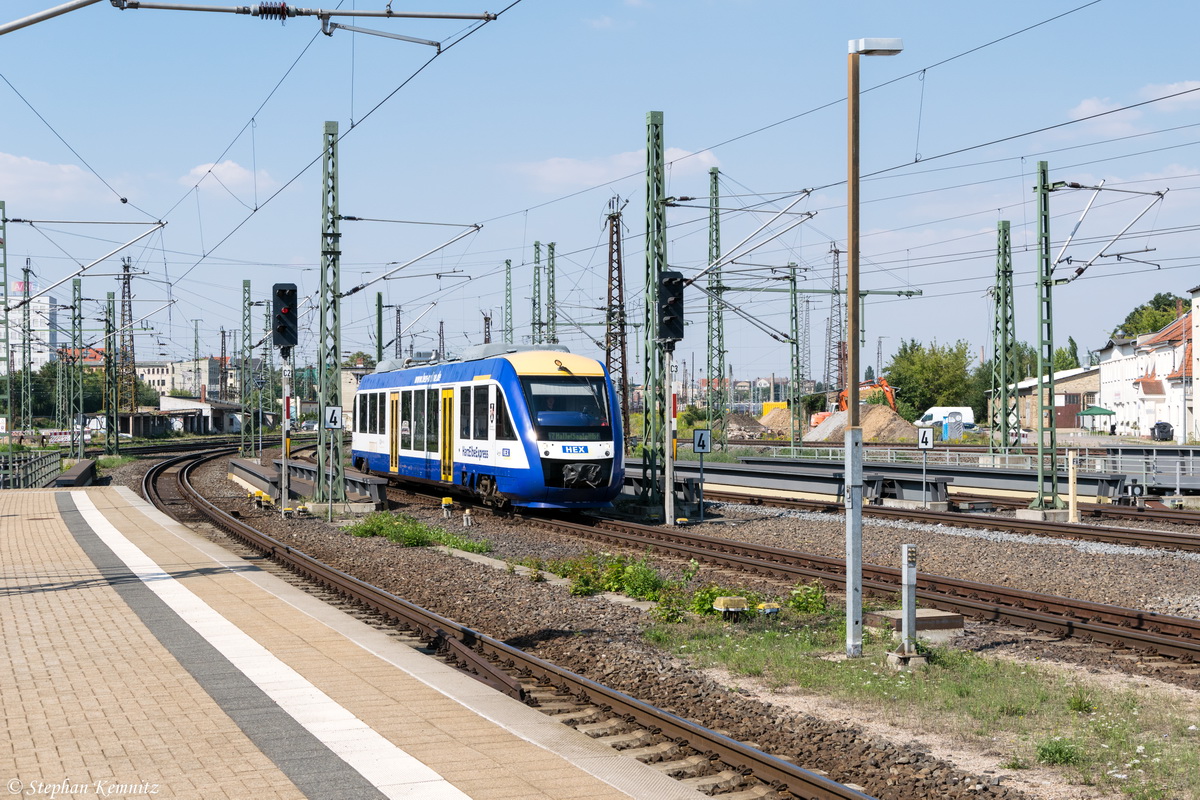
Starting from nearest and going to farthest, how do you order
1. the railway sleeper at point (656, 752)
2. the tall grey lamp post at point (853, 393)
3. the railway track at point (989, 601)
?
the railway sleeper at point (656, 752) < the tall grey lamp post at point (853, 393) < the railway track at point (989, 601)

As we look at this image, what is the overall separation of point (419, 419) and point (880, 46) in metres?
19.6

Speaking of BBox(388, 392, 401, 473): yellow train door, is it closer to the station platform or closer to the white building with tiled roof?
the station platform

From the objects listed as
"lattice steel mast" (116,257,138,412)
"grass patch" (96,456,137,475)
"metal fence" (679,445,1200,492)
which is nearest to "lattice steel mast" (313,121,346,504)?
"metal fence" (679,445,1200,492)

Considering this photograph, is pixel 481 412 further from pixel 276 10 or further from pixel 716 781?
pixel 716 781

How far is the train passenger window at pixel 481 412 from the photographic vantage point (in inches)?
943

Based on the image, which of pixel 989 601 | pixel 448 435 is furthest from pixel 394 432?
pixel 989 601

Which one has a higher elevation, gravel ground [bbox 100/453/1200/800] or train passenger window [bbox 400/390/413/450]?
train passenger window [bbox 400/390/413/450]

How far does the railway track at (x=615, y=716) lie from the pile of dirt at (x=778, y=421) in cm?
7383

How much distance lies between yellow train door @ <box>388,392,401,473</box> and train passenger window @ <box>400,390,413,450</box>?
1.02 ft

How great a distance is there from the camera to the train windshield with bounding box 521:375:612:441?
2264cm

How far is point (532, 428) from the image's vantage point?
73.8 feet

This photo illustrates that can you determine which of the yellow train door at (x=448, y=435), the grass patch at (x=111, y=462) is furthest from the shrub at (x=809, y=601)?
the grass patch at (x=111, y=462)

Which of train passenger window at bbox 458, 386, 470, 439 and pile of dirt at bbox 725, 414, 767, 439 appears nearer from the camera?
train passenger window at bbox 458, 386, 470, 439

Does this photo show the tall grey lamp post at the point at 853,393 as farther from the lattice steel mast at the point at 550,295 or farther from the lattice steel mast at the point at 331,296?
the lattice steel mast at the point at 550,295
